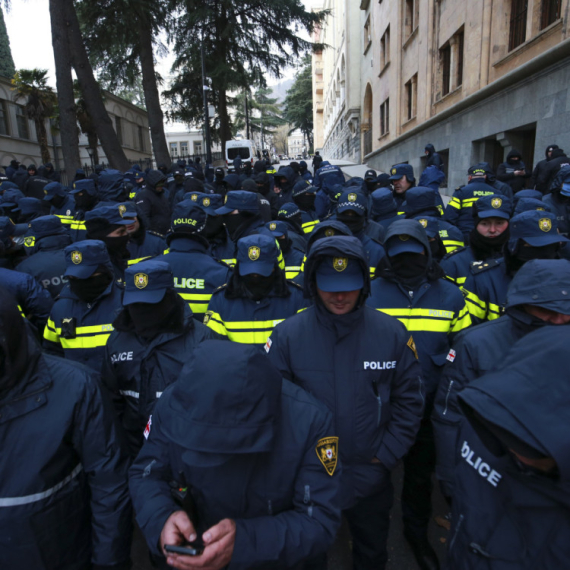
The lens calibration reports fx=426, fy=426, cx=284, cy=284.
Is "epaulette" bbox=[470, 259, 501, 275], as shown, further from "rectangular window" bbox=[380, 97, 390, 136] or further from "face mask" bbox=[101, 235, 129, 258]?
"rectangular window" bbox=[380, 97, 390, 136]

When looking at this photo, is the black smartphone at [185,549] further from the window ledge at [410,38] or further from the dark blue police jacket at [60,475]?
the window ledge at [410,38]

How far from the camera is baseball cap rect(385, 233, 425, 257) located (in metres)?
2.77

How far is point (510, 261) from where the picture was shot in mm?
3018

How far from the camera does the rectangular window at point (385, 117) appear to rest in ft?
84.3

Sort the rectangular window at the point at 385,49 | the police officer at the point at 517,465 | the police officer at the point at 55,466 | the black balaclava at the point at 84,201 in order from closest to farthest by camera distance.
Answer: the police officer at the point at 517,465 → the police officer at the point at 55,466 → the black balaclava at the point at 84,201 → the rectangular window at the point at 385,49

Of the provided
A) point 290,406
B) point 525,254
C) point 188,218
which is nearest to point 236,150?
point 188,218

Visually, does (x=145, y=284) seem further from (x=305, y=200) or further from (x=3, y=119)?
(x=3, y=119)

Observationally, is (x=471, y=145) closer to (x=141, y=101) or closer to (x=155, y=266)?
(x=155, y=266)

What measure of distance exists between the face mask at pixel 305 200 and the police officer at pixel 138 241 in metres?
2.67

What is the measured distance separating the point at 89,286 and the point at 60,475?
5.02 feet

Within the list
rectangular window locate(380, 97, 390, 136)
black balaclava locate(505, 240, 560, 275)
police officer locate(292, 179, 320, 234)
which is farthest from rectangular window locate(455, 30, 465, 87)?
black balaclava locate(505, 240, 560, 275)

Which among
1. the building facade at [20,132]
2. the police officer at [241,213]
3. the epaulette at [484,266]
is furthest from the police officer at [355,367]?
the building facade at [20,132]

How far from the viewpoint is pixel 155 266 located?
256cm

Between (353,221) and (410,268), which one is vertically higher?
(353,221)
